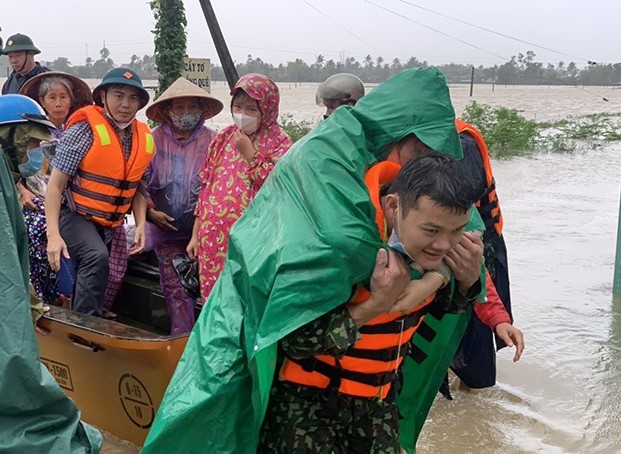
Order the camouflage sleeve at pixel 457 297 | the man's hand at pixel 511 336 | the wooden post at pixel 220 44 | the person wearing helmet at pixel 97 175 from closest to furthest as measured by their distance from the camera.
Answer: the camouflage sleeve at pixel 457 297, the man's hand at pixel 511 336, the person wearing helmet at pixel 97 175, the wooden post at pixel 220 44

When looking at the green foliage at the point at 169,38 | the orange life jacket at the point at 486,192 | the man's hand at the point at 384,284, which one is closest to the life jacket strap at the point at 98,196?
the orange life jacket at the point at 486,192

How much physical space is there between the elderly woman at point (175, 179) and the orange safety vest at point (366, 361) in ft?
6.89

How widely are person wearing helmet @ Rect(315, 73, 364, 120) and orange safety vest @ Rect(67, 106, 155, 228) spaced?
1.03 m

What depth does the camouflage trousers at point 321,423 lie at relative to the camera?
7.45 ft

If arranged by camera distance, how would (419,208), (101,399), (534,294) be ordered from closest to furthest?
(419,208) < (101,399) < (534,294)

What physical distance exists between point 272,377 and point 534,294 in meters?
5.07

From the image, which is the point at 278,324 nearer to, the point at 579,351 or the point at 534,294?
the point at 579,351

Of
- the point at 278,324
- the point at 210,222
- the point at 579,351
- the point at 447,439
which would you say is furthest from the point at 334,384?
the point at 579,351

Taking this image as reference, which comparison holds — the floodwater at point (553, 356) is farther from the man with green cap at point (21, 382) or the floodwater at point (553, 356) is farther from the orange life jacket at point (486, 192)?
the man with green cap at point (21, 382)

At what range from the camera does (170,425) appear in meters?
2.19

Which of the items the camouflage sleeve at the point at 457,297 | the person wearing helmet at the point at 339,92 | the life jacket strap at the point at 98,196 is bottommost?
the life jacket strap at the point at 98,196

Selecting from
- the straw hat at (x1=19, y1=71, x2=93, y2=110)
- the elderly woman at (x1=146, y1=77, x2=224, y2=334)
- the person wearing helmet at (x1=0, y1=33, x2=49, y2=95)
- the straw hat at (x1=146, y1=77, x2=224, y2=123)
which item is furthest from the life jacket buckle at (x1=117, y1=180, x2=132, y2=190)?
the person wearing helmet at (x1=0, y1=33, x2=49, y2=95)

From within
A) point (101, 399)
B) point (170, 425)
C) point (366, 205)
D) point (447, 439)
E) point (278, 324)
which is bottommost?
point (447, 439)

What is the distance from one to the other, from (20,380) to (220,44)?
6.32 meters
